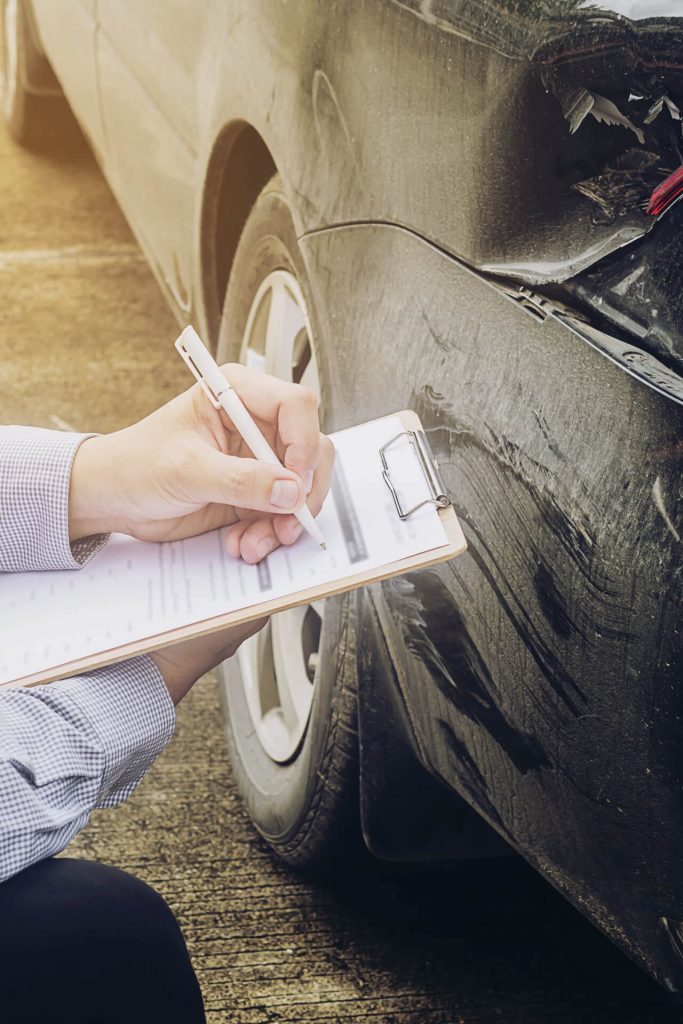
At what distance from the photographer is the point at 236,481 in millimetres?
964

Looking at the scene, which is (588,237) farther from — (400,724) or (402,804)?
(402,804)

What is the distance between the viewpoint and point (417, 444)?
1024 millimetres

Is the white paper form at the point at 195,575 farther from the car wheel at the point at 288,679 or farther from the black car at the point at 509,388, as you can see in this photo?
the car wheel at the point at 288,679

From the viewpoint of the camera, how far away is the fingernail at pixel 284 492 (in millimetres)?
948

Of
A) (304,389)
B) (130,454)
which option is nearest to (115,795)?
(130,454)

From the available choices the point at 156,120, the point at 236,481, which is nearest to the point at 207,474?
the point at 236,481

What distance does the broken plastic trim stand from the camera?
775 millimetres

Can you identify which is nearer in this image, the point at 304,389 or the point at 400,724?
the point at 304,389

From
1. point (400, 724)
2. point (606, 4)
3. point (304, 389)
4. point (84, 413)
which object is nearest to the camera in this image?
point (606, 4)

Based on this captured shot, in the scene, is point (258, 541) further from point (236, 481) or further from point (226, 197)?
point (226, 197)

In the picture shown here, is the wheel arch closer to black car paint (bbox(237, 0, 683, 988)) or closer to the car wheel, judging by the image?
the car wheel

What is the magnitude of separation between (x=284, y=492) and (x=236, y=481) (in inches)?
1.9

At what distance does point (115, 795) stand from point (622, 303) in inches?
26.5

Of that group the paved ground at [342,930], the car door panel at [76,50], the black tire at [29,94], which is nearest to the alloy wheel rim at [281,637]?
the paved ground at [342,930]
